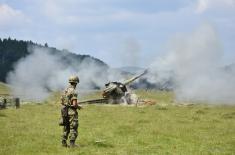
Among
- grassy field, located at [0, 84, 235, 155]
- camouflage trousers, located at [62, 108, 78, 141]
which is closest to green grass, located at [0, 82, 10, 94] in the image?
grassy field, located at [0, 84, 235, 155]

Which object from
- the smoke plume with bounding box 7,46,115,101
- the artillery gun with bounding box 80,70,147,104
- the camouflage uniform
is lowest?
the camouflage uniform

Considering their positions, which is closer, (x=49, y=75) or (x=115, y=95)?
(x=115, y=95)

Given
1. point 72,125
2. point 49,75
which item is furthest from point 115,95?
point 72,125

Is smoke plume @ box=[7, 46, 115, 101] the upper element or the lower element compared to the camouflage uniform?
upper

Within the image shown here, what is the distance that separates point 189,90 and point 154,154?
5783 centimetres

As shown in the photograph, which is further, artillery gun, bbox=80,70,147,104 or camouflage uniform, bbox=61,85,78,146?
artillery gun, bbox=80,70,147,104

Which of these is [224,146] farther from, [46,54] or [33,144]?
[46,54]

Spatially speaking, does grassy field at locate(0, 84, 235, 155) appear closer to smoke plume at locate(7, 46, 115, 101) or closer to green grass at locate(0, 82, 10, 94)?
smoke plume at locate(7, 46, 115, 101)

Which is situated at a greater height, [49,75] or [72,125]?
[49,75]

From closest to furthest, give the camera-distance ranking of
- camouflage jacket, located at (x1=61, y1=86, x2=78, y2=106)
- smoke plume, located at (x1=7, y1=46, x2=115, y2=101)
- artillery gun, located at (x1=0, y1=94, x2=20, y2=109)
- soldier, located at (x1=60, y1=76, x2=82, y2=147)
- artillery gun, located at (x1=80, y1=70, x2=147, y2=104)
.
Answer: soldier, located at (x1=60, y1=76, x2=82, y2=147)
camouflage jacket, located at (x1=61, y1=86, x2=78, y2=106)
artillery gun, located at (x1=0, y1=94, x2=20, y2=109)
artillery gun, located at (x1=80, y1=70, x2=147, y2=104)
smoke plume, located at (x1=7, y1=46, x2=115, y2=101)

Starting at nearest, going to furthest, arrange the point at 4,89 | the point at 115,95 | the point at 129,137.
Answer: the point at 129,137 → the point at 115,95 → the point at 4,89

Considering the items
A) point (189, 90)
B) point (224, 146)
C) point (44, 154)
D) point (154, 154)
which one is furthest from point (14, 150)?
point (189, 90)

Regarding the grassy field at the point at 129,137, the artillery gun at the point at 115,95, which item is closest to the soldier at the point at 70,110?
the grassy field at the point at 129,137

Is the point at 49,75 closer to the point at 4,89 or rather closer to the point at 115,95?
the point at 115,95
